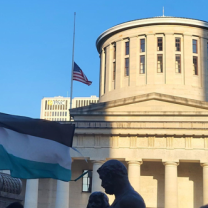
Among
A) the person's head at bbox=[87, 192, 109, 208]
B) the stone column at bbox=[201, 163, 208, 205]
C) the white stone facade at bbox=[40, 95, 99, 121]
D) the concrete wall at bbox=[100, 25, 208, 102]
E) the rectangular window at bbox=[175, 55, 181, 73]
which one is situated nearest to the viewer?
the person's head at bbox=[87, 192, 109, 208]

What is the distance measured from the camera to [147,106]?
39562mm

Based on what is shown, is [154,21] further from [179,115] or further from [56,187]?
[56,187]

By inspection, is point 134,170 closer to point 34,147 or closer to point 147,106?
point 147,106

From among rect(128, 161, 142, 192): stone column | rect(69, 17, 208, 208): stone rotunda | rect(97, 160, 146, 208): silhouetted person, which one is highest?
rect(69, 17, 208, 208): stone rotunda

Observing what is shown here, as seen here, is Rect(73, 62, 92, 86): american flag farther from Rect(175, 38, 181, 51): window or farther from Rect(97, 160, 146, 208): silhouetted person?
Rect(97, 160, 146, 208): silhouetted person

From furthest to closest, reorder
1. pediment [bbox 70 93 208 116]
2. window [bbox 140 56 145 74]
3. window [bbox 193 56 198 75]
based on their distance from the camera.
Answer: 1. window [bbox 140 56 145 74]
2. window [bbox 193 56 198 75]
3. pediment [bbox 70 93 208 116]

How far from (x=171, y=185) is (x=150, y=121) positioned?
17.0 ft

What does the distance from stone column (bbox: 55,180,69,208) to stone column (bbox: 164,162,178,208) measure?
7.50 m

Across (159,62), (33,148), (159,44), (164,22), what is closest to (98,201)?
(33,148)

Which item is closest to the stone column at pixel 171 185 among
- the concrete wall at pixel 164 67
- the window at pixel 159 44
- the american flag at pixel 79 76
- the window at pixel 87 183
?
the window at pixel 87 183

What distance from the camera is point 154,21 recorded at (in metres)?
46.7

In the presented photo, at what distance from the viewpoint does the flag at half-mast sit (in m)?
6.57

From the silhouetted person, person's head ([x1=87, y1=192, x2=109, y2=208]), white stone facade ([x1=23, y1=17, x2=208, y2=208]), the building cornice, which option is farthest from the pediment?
the silhouetted person

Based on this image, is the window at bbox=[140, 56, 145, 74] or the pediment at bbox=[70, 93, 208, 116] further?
the window at bbox=[140, 56, 145, 74]
